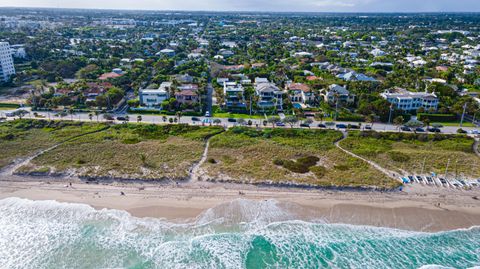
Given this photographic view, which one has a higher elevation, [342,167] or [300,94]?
Result: [300,94]

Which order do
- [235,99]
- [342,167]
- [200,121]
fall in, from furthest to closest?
[235,99], [200,121], [342,167]

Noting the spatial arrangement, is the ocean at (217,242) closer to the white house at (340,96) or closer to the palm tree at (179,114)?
the palm tree at (179,114)

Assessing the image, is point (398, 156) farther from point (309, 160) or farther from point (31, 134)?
point (31, 134)

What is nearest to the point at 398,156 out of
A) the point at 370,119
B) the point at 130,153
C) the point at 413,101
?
the point at 370,119

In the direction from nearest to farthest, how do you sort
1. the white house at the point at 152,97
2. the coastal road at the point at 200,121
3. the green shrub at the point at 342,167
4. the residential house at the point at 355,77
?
the green shrub at the point at 342,167 → the coastal road at the point at 200,121 → the white house at the point at 152,97 → the residential house at the point at 355,77

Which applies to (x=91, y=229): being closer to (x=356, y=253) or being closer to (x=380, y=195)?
(x=356, y=253)

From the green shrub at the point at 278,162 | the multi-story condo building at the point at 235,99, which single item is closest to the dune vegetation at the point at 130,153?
the green shrub at the point at 278,162
